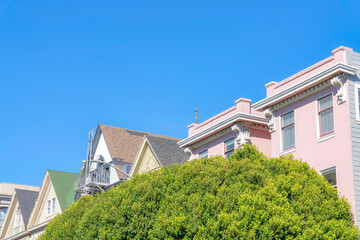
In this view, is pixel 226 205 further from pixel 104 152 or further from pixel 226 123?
pixel 104 152

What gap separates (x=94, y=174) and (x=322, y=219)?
2559cm

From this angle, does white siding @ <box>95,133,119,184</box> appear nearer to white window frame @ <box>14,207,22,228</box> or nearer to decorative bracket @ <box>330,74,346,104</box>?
white window frame @ <box>14,207,22,228</box>

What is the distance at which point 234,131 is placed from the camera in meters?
31.4

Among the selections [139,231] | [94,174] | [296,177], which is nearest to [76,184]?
[94,174]

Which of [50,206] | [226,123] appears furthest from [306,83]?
[50,206]

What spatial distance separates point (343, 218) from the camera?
75.2 ft

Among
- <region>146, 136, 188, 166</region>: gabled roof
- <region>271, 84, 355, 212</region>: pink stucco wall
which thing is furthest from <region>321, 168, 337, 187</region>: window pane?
<region>146, 136, 188, 166</region>: gabled roof

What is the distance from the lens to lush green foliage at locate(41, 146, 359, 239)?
69.3 ft

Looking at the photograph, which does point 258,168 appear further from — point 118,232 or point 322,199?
point 118,232

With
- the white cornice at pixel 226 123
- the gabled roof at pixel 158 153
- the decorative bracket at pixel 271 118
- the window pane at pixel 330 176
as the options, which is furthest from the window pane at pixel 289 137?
the gabled roof at pixel 158 153

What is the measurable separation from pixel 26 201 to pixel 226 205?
36.7m

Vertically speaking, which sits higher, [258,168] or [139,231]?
[258,168]

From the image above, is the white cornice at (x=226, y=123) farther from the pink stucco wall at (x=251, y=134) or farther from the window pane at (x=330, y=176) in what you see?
A: the window pane at (x=330, y=176)

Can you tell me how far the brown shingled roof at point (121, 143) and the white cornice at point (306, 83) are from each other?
661 inches
